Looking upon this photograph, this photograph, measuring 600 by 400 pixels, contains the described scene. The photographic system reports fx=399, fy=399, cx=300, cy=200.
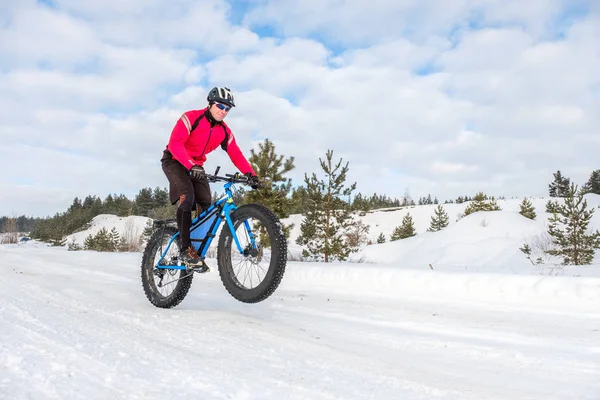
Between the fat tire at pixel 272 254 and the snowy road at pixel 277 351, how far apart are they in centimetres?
30

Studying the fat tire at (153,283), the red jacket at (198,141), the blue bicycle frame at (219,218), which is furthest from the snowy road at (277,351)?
the red jacket at (198,141)

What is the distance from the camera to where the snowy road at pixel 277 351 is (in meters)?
1.98

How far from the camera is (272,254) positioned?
412cm

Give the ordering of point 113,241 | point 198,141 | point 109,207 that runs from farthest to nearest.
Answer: point 109,207 → point 113,241 → point 198,141

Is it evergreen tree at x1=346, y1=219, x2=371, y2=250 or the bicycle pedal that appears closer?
the bicycle pedal

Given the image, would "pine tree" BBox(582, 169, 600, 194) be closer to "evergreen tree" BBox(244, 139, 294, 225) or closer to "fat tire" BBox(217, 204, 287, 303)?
"evergreen tree" BBox(244, 139, 294, 225)

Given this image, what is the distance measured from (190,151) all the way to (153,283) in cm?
186

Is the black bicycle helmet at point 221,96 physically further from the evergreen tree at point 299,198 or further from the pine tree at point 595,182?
the pine tree at point 595,182

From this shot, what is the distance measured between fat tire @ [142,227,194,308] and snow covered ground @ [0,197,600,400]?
26 centimetres

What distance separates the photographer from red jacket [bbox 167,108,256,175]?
4609 mm

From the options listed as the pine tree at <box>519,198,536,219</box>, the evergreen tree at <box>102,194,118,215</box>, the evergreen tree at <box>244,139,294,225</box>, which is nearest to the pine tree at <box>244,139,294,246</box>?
the evergreen tree at <box>244,139,294,225</box>

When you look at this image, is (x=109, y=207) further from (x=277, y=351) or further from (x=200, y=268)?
(x=277, y=351)

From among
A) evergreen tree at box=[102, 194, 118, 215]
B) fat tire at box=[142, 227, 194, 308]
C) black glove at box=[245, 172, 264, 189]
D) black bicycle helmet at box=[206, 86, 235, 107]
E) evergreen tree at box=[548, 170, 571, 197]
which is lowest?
fat tire at box=[142, 227, 194, 308]

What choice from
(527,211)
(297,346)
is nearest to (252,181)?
(297,346)
